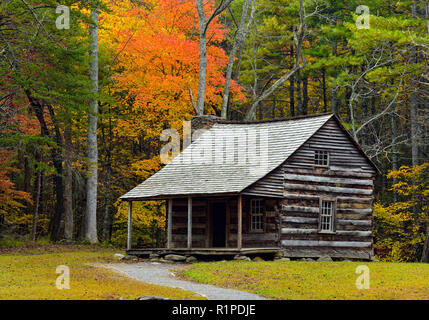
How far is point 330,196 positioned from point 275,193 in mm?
3060

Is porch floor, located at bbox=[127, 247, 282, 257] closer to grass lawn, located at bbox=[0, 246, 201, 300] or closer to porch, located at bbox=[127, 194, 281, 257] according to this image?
porch, located at bbox=[127, 194, 281, 257]

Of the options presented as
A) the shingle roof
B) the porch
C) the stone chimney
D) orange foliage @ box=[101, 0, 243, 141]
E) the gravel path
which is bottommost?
the gravel path

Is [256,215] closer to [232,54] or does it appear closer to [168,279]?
[168,279]

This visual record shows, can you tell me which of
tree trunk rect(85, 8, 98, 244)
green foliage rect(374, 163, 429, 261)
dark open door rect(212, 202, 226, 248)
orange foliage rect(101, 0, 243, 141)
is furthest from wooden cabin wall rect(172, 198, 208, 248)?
green foliage rect(374, 163, 429, 261)

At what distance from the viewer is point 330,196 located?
84.5 feet

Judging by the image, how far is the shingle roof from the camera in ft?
80.1

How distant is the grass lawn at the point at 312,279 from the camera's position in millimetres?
14633

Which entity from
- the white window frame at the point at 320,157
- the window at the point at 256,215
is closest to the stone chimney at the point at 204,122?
the window at the point at 256,215

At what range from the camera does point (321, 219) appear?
25.6m

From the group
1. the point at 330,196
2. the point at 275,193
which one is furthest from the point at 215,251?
the point at 330,196

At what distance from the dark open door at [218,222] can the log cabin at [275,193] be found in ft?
0.15

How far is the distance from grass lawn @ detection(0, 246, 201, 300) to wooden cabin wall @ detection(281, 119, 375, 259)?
7.91 meters

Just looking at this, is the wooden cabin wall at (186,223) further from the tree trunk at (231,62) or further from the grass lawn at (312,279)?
the tree trunk at (231,62)
